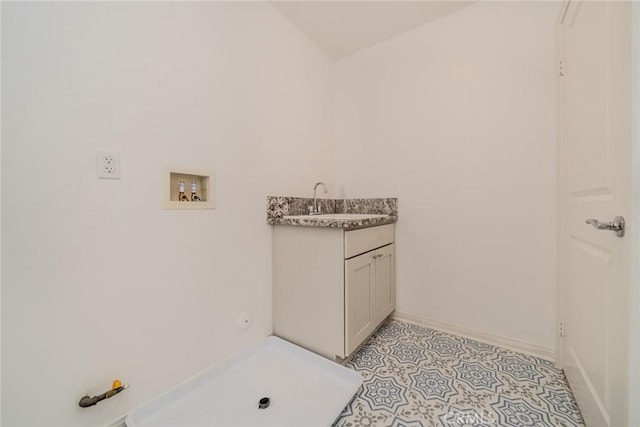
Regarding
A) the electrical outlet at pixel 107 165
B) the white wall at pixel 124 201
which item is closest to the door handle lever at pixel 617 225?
the white wall at pixel 124 201

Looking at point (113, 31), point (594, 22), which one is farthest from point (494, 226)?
point (113, 31)

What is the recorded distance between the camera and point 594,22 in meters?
0.90

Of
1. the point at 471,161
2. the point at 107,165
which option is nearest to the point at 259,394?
the point at 107,165

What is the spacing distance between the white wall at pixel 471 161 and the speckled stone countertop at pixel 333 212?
0.33ft

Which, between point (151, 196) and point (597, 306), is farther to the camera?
point (151, 196)

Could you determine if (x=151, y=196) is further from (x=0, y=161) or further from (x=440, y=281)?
(x=440, y=281)

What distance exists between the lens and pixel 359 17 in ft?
5.86

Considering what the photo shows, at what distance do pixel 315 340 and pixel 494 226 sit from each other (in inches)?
53.3

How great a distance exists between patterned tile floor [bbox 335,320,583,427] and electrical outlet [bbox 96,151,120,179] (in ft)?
4.53

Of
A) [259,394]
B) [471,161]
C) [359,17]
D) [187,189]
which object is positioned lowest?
[259,394]

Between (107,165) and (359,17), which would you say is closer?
(107,165)

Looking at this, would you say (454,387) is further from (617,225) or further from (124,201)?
(124,201)

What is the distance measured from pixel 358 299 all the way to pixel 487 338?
0.96 m

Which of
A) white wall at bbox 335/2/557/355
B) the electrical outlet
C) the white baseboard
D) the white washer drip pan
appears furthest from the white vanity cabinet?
the electrical outlet
